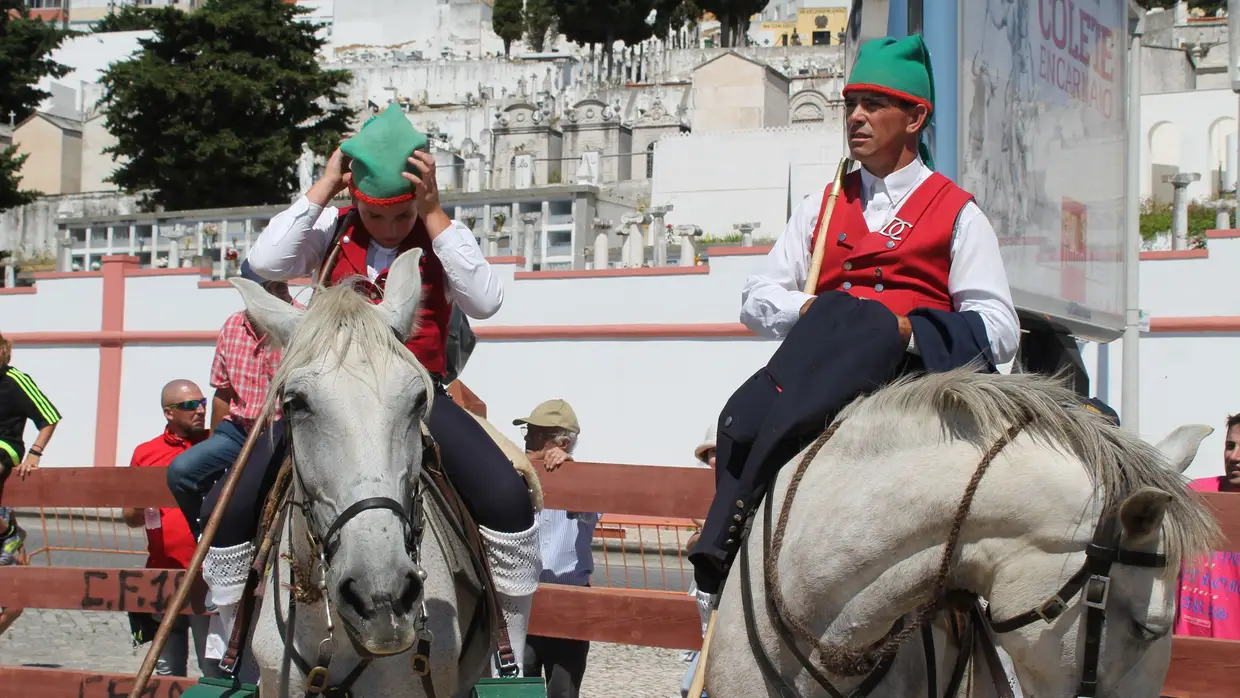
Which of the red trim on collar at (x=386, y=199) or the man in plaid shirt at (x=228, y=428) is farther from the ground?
the red trim on collar at (x=386, y=199)

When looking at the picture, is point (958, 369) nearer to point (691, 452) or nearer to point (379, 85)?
point (691, 452)

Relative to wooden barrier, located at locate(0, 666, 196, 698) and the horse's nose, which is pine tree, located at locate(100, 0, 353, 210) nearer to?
wooden barrier, located at locate(0, 666, 196, 698)

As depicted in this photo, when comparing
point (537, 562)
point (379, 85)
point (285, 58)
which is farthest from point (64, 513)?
point (379, 85)

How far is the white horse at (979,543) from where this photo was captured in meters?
2.91

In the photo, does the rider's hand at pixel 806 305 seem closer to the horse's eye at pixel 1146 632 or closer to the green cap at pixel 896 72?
the green cap at pixel 896 72

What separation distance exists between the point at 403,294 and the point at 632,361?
16.6 metres

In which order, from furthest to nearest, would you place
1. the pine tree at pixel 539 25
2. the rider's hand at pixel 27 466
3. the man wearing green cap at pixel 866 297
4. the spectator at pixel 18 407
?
the pine tree at pixel 539 25 < the spectator at pixel 18 407 < the rider's hand at pixel 27 466 < the man wearing green cap at pixel 866 297

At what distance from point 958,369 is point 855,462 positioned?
33 centimetres

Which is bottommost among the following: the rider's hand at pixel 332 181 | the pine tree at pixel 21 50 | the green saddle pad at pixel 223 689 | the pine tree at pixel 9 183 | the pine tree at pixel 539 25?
the green saddle pad at pixel 223 689

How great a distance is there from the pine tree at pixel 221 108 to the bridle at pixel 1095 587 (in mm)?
45109

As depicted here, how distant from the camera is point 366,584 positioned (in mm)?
3230

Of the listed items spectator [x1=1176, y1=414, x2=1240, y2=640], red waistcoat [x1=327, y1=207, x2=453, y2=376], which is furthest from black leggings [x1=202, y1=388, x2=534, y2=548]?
spectator [x1=1176, y1=414, x2=1240, y2=640]

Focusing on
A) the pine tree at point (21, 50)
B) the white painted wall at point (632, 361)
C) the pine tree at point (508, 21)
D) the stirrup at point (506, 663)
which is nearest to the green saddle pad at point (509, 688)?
the stirrup at point (506, 663)

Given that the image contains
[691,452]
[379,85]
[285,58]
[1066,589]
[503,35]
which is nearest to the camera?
[1066,589]
